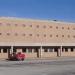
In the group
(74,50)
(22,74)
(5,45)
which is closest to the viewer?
(22,74)

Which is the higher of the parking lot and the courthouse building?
the courthouse building

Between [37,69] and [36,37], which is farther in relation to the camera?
[36,37]

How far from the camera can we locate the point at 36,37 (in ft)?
244

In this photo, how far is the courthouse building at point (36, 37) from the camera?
7012 centimetres

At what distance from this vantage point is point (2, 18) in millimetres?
A: 69812

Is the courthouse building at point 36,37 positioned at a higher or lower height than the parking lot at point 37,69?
higher

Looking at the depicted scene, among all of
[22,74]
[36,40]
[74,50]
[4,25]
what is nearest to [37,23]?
[36,40]

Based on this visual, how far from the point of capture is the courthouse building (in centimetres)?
7012

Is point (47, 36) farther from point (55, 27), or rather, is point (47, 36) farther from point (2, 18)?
point (2, 18)

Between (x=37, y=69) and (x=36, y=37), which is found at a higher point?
(x=36, y=37)

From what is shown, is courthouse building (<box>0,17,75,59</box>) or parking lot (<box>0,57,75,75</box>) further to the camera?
courthouse building (<box>0,17,75,59</box>)

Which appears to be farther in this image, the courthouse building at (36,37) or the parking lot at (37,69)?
→ the courthouse building at (36,37)

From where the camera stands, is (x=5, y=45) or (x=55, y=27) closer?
(x=5, y=45)

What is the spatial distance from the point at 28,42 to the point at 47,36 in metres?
5.70
